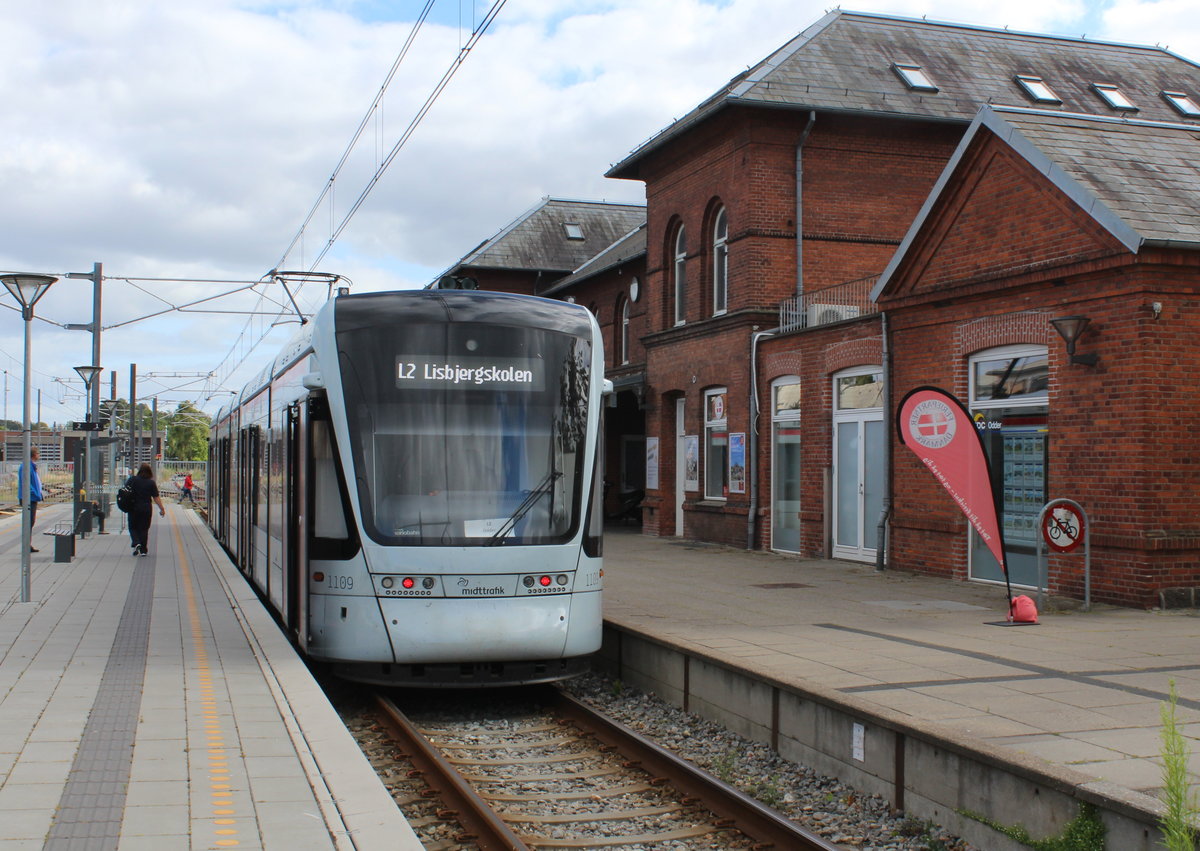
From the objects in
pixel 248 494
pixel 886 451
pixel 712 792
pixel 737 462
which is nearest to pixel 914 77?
pixel 737 462

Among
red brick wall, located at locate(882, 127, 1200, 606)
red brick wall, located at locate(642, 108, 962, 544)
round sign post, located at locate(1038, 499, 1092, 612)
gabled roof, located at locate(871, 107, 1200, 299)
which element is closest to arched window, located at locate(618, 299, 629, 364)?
red brick wall, located at locate(642, 108, 962, 544)

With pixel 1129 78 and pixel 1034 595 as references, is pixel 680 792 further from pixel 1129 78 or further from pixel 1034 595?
pixel 1129 78

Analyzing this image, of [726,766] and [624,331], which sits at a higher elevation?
[624,331]

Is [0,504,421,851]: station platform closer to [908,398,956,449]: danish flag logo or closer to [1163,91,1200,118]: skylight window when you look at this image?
[908,398,956,449]: danish flag logo

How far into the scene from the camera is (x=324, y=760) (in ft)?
21.5

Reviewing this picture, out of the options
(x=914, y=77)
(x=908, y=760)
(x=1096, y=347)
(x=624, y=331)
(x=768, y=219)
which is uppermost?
(x=914, y=77)

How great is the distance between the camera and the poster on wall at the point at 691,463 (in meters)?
24.0

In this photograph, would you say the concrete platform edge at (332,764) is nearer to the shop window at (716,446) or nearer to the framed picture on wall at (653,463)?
the shop window at (716,446)

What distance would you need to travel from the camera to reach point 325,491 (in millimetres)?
9516

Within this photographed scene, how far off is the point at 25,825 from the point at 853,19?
934 inches

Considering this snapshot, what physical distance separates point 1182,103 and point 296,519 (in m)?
22.0

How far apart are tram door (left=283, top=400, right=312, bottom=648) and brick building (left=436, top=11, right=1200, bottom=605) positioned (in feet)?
26.3

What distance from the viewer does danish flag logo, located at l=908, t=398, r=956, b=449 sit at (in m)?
12.4

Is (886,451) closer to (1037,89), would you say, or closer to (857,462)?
(857,462)
